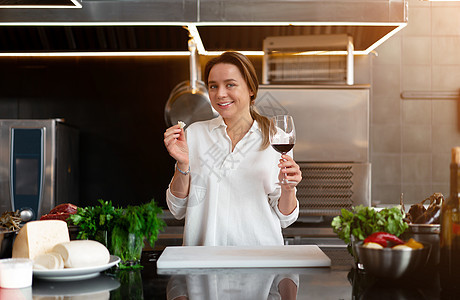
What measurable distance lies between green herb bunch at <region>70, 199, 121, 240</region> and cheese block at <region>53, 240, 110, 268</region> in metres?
0.11

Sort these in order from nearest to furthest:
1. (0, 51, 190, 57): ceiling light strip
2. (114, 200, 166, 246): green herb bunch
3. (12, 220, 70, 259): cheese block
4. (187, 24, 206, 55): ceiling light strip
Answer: (12, 220, 70, 259): cheese block → (114, 200, 166, 246): green herb bunch → (187, 24, 206, 55): ceiling light strip → (0, 51, 190, 57): ceiling light strip

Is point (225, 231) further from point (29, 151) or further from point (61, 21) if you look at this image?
point (29, 151)

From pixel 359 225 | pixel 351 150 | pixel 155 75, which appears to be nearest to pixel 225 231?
pixel 359 225

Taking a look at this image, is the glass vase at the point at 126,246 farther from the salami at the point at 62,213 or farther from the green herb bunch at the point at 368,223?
the green herb bunch at the point at 368,223

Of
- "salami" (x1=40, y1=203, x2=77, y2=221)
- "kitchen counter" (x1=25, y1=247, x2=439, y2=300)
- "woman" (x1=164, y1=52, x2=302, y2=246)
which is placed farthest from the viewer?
"woman" (x1=164, y1=52, x2=302, y2=246)

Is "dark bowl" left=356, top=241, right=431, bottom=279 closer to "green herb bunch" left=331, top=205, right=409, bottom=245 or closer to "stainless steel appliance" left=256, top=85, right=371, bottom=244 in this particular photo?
"green herb bunch" left=331, top=205, right=409, bottom=245

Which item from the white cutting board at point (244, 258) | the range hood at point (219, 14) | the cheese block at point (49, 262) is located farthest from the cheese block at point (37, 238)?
the range hood at point (219, 14)

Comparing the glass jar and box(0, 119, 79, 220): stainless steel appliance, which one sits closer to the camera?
the glass jar

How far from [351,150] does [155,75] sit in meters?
1.45

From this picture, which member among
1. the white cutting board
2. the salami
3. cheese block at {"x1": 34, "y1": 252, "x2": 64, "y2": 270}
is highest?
the salami

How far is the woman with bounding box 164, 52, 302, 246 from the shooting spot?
5.95 feet

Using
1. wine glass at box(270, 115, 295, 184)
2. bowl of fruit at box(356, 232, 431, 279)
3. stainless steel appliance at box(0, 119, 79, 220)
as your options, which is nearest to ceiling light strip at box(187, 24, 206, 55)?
stainless steel appliance at box(0, 119, 79, 220)

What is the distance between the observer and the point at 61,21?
262 cm

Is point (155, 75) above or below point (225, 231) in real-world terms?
above
